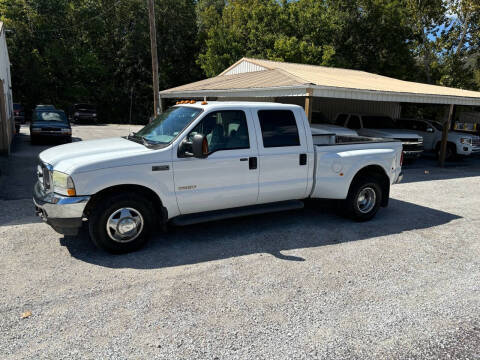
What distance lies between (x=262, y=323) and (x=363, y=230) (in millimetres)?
3307

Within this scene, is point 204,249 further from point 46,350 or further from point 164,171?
point 46,350

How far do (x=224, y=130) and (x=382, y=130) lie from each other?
427 inches

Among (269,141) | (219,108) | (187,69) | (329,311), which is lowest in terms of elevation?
(329,311)

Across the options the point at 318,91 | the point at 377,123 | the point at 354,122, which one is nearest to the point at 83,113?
the point at 354,122

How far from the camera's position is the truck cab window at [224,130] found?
5234mm

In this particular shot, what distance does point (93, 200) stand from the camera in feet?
15.6

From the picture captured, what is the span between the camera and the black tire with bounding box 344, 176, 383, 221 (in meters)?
6.48

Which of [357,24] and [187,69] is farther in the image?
[187,69]

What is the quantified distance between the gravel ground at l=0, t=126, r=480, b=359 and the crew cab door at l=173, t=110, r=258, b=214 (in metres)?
0.65

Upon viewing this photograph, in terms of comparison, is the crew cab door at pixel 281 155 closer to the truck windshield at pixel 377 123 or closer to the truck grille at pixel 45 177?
the truck grille at pixel 45 177

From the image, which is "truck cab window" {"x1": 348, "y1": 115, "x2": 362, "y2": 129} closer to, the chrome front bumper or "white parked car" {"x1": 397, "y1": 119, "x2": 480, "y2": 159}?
"white parked car" {"x1": 397, "y1": 119, "x2": 480, "y2": 159}

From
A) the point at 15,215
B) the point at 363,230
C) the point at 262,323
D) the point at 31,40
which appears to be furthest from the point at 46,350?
the point at 31,40

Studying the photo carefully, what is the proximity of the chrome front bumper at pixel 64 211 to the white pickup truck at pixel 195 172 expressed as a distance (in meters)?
0.01

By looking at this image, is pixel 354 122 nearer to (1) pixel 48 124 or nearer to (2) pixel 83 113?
(1) pixel 48 124
